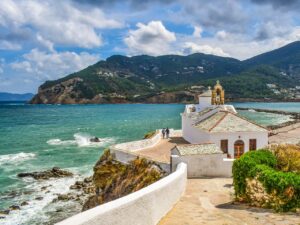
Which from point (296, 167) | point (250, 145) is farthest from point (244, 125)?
point (296, 167)

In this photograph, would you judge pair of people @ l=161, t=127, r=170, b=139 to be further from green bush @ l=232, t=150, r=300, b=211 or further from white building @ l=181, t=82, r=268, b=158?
green bush @ l=232, t=150, r=300, b=211

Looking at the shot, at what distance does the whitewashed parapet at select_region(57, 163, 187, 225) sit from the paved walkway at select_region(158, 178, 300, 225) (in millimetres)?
380

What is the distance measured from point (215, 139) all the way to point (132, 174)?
26.6 ft

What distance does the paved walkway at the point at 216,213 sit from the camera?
35.9 ft

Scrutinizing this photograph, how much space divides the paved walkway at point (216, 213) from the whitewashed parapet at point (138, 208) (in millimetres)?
380

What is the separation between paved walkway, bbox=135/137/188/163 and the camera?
28.2 meters

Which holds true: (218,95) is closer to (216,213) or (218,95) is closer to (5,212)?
(5,212)

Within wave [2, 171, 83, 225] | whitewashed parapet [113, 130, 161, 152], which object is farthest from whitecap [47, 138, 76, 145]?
whitewashed parapet [113, 130, 161, 152]

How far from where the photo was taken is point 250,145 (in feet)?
99.2

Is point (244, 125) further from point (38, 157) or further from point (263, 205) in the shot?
point (38, 157)

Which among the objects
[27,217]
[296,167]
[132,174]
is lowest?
[27,217]

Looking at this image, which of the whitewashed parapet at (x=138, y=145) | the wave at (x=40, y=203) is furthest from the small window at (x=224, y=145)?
the wave at (x=40, y=203)

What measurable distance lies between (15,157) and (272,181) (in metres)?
44.6

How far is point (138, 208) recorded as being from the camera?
928 centimetres
